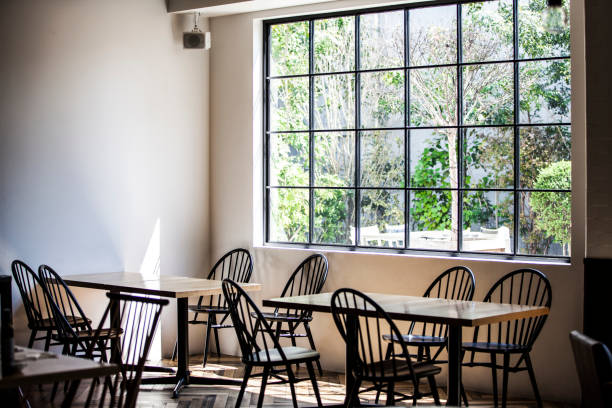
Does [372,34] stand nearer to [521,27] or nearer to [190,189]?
[521,27]

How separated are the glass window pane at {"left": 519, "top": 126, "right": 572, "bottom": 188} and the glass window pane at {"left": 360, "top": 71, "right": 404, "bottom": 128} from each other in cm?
99

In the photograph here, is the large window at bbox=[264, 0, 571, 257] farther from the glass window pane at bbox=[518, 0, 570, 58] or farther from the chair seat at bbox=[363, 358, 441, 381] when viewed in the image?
the chair seat at bbox=[363, 358, 441, 381]

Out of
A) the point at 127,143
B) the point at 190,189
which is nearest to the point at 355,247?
the point at 190,189

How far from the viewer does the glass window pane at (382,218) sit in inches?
236

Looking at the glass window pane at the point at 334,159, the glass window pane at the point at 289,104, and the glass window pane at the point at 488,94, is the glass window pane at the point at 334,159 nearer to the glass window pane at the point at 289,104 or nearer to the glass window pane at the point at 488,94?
the glass window pane at the point at 289,104

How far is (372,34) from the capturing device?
6.11 m

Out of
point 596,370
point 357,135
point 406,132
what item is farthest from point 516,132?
point 596,370

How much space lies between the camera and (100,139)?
19.8 feet

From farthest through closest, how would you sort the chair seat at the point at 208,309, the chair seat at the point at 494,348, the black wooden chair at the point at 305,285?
1. the chair seat at the point at 208,309
2. the black wooden chair at the point at 305,285
3. the chair seat at the point at 494,348

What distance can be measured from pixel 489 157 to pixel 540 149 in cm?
37

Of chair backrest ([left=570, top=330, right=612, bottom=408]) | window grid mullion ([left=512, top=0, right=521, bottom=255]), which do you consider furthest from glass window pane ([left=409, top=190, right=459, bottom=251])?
chair backrest ([left=570, top=330, right=612, bottom=408])

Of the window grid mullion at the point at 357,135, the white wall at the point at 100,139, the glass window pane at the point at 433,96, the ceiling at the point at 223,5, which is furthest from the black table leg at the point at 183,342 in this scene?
the ceiling at the point at 223,5

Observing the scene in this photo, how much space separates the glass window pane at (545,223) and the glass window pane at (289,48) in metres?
2.21

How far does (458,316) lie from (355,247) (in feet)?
7.57
